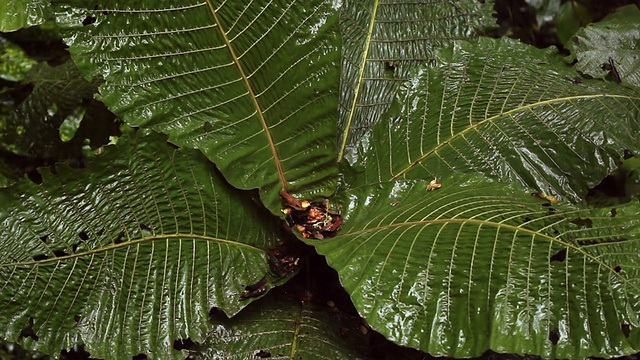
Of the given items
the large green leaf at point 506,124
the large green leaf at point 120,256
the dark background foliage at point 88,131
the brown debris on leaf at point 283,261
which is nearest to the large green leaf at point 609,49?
the large green leaf at point 506,124

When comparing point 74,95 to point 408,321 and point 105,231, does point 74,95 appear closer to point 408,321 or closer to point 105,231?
point 105,231

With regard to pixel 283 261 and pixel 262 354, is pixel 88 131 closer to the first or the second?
pixel 283 261

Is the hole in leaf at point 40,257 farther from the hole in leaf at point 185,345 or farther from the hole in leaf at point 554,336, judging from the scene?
the hole in leaf at point 554,336

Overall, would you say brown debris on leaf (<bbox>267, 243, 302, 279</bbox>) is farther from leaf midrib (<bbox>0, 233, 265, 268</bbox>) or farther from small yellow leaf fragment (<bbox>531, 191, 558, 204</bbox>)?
small yellow leaf fragment (<bbox>531, 191, 558, 204</bbox>)

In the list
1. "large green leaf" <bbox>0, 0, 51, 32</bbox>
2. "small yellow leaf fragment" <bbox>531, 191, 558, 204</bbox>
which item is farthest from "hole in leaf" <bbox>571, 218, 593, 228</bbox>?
"large green leaf" <bbox>0, 0, 51, 32</bbox>

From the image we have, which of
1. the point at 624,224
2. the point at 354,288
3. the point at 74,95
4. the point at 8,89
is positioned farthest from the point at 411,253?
the point at 8,89

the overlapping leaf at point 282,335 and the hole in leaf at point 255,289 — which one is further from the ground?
the hole in leaf at point 255,289
